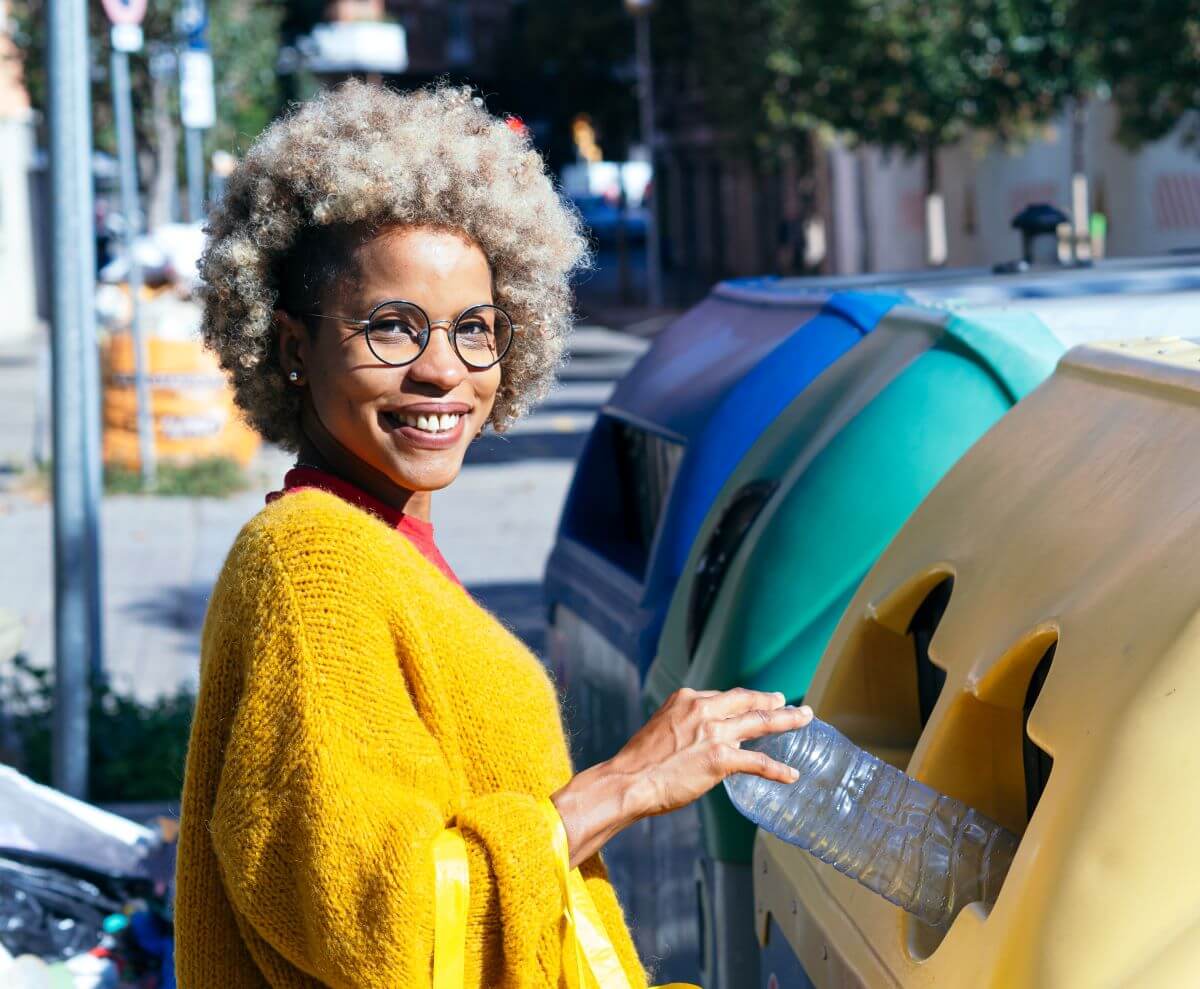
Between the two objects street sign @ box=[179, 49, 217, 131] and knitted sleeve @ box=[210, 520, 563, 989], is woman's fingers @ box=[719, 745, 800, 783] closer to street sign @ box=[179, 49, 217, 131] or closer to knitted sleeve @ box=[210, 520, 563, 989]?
knitted sleeve @ box=[210, 520, 563, 989]

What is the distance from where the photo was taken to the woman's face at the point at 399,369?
6.66 ft

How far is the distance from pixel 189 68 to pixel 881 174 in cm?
1766

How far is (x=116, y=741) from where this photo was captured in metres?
5.61

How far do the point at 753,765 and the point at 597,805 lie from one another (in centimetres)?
17

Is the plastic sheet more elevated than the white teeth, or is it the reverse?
the white teeth

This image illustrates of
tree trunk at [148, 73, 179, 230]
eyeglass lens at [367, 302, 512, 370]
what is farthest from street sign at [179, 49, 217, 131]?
eyeglass lens at [367, 302, 512, 370]

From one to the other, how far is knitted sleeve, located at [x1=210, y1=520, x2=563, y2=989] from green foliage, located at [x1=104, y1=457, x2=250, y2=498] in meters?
10.6

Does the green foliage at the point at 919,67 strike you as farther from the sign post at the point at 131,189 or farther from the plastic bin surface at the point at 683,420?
the plastic bin surface at the point at 683,420

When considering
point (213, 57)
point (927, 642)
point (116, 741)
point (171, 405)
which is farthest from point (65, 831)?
point (213, 57)

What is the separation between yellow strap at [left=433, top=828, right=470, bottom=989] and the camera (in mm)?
1767

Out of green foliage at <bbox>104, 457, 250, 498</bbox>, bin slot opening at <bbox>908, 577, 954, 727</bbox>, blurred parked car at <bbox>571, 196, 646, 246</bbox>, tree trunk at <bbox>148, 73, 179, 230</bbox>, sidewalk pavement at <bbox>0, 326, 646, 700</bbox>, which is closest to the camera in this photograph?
bin slot opening at <bbox>908, 577, 954, 727</bbox>

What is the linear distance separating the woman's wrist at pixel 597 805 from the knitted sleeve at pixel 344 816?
0.14 ft

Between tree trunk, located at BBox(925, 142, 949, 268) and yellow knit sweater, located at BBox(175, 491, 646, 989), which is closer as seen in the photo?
yellow knit sweater, located at BBox(175, 491, 646, 989)

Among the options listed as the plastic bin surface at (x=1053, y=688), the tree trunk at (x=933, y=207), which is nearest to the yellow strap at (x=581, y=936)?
the plastic bin surface at (x=1053, y=688)
